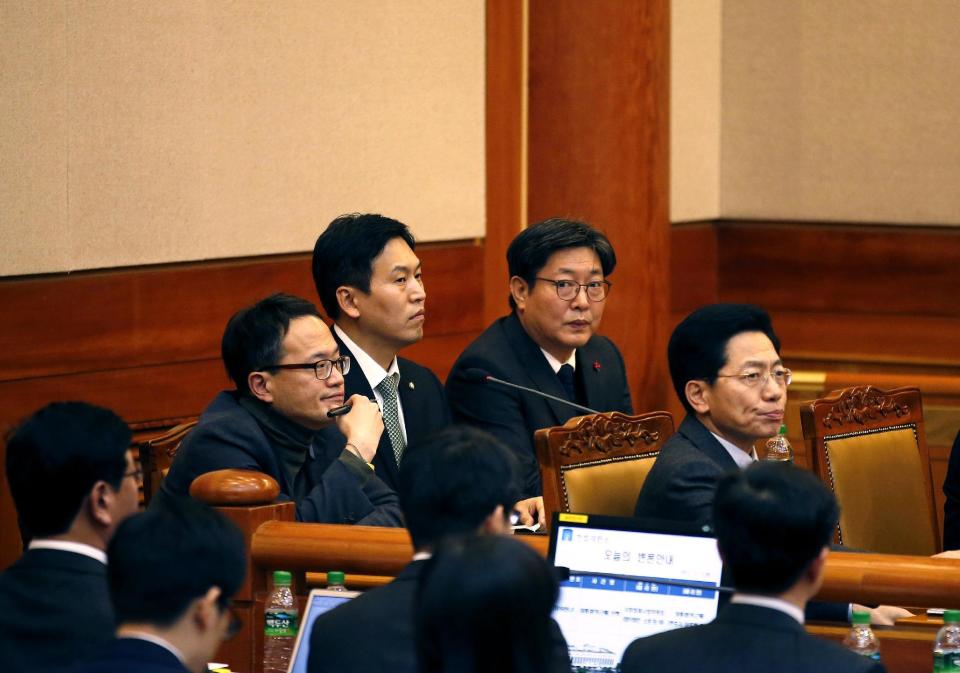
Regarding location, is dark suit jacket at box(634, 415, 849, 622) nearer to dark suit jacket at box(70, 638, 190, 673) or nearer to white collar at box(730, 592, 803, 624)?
white collar at box(730, 592, 803, 624)

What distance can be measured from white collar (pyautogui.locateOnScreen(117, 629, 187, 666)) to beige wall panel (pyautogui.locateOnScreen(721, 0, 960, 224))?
5.62 metres

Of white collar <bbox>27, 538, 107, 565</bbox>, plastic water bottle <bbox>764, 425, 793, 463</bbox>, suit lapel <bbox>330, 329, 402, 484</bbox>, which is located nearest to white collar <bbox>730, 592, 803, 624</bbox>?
white collar <bbox>27, 538, 107, 565</bbox>

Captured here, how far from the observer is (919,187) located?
704 centimetres

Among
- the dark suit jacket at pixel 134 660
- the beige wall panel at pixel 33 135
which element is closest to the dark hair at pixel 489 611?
the dark suit jacket at pixel 134 660

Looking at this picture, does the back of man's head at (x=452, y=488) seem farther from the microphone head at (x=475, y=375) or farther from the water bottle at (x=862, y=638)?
the microphone head at (x=475, y=375)

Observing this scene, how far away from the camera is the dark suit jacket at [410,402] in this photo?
4.04 metres

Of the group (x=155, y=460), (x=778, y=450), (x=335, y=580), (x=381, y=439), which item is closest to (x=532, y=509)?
(x=381, y=439)

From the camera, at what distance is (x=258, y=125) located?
5.16m

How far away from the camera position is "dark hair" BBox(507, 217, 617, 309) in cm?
454

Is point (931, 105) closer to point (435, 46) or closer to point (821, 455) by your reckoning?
point (435, 46)

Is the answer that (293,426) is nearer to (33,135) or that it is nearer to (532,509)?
(532,509)

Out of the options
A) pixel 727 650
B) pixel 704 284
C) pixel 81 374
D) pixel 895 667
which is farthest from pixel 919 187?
pixel 727 650

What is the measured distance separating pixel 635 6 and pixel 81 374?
2685 millimetres

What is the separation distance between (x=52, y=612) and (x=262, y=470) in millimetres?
1127
